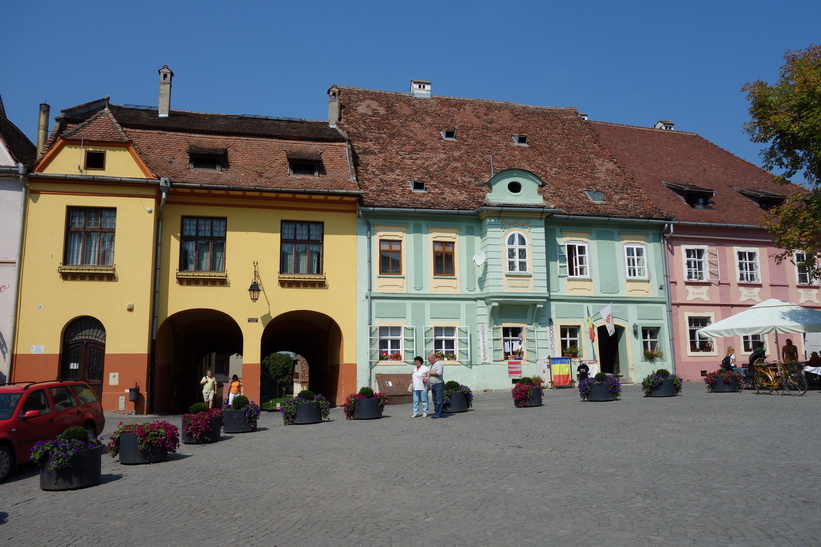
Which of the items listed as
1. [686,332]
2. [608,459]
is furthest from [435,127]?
[608,459]

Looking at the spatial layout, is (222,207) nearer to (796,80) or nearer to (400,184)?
(400,184)

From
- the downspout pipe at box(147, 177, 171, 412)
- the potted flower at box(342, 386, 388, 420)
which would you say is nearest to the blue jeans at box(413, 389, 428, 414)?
the potted flower at box(342, 386, 388, 420)

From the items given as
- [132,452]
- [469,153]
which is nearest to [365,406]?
[132,452]

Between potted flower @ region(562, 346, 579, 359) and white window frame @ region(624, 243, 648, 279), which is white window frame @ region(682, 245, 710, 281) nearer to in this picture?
white window frame @ region(624, 243, 648, 279)

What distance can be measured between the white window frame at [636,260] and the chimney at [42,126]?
24.0 m

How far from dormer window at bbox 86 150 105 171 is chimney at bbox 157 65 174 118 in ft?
18.6

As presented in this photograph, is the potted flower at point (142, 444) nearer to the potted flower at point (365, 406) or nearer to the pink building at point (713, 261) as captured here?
the potted flower at point (365, 406)

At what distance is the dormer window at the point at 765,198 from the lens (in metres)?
33.0

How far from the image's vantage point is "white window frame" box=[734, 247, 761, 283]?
31.3m

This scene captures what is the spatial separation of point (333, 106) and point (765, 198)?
2084 centimetres

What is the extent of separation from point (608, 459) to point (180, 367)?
24890mm

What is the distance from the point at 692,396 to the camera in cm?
2114

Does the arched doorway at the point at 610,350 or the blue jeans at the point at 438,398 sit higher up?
the arched doorway at the point at 610,350

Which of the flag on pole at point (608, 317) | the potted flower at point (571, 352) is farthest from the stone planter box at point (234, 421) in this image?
the flag on pole at point (608, 317)
